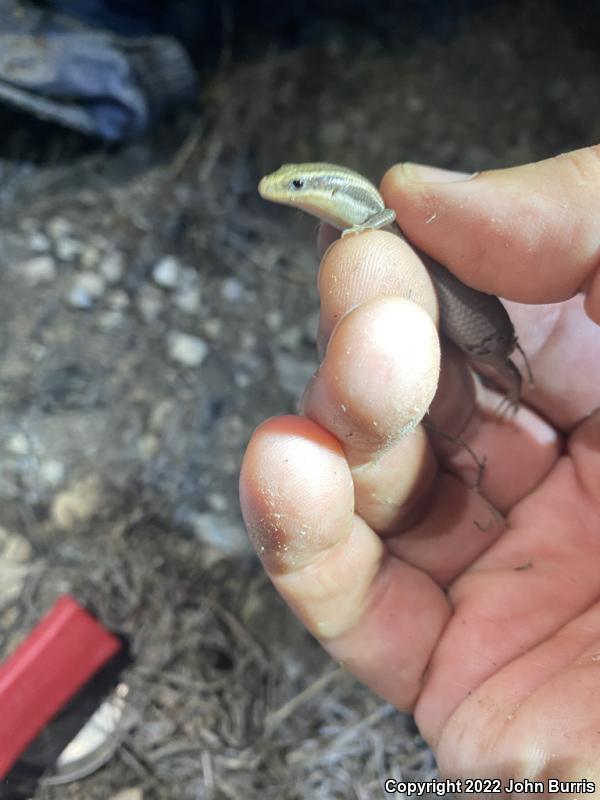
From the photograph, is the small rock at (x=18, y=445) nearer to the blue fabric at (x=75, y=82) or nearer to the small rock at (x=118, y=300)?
the small rock at (x=118, y=300)

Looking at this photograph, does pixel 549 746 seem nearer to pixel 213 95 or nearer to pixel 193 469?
pixel 193 469

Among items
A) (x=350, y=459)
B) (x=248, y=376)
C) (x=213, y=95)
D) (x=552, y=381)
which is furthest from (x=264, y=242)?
(x=350, y=459)

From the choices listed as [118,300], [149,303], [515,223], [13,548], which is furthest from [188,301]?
[515,223]

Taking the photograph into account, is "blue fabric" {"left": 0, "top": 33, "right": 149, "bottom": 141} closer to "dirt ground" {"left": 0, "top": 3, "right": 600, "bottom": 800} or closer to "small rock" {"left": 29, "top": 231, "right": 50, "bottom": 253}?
"dirt ground" {"left": 0, "top": 3, "right": 600, "bottom": 800}

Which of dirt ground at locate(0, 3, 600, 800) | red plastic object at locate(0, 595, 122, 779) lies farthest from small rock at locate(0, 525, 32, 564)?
red plastic object at locate(0, 595, 122, 779)

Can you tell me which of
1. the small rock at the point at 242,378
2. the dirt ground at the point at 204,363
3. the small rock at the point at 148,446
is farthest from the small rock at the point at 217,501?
the small rock at the point at 242,378

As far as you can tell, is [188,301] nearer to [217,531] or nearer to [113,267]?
[113,267]
